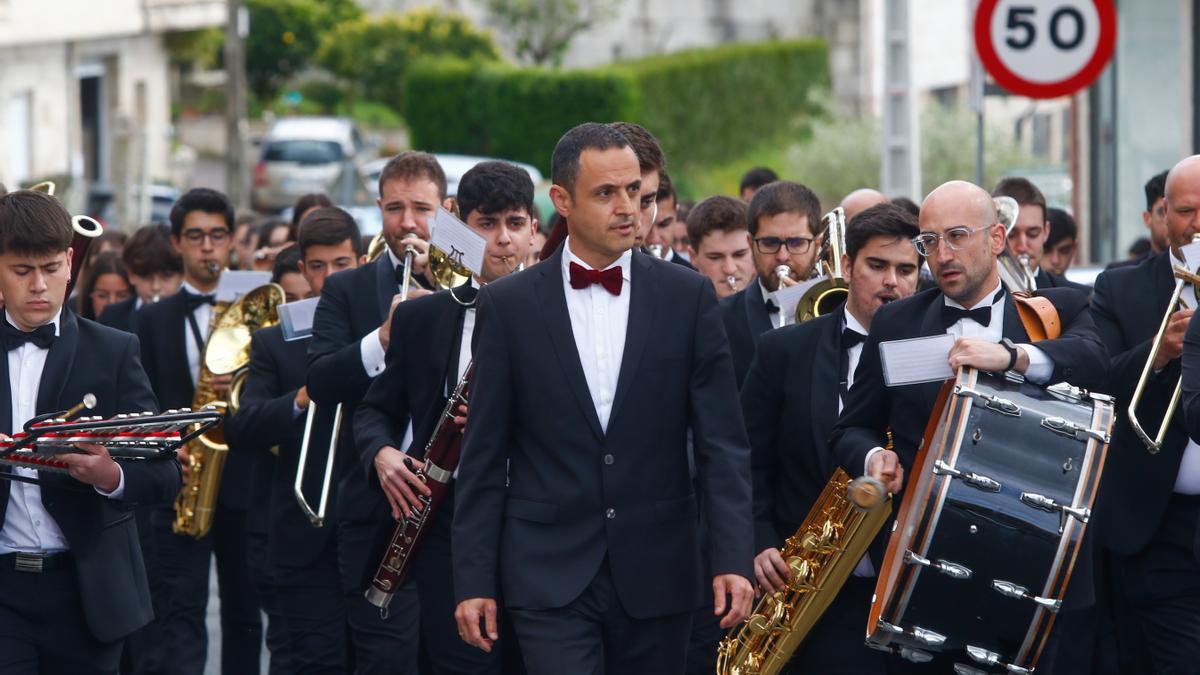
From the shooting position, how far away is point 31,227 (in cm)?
597

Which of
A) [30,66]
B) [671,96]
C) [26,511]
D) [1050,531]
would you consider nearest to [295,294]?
[26,511]

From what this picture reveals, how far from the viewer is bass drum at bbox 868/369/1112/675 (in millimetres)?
5398

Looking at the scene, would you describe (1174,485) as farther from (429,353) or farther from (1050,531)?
(429,353)

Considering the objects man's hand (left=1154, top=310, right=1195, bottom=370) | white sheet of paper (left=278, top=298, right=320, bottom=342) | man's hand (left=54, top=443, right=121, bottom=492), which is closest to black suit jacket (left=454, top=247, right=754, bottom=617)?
man's hand (left=54, top=443, right=121, bottom=492)

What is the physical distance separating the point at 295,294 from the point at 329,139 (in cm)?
3092

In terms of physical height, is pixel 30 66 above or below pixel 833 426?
above

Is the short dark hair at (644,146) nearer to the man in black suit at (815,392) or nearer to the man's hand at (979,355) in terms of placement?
the man in black suit at (815,392)

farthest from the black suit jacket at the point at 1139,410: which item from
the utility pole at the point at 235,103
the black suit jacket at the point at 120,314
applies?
the utility pole at the point at 235,103

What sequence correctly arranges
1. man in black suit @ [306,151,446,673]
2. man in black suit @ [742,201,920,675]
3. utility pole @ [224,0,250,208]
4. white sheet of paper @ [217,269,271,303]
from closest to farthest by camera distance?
man in black suit @ [742,201,920,675]
man in black suit @ [306,151,446,673]
white sheet of paper @ [217,269,271,303]
utility pole @ [224,0,250,208]

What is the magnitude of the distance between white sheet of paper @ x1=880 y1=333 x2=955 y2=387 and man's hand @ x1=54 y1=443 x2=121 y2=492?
7.38 feet

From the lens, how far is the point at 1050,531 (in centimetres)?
541

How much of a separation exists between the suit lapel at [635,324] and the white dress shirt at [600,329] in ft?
0.07

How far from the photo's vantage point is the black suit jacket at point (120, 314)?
9.89 m

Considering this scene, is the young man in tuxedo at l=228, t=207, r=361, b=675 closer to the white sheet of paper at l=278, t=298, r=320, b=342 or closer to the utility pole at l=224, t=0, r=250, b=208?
the white sheet of paper at l=278, t=298, r=320, b=342
